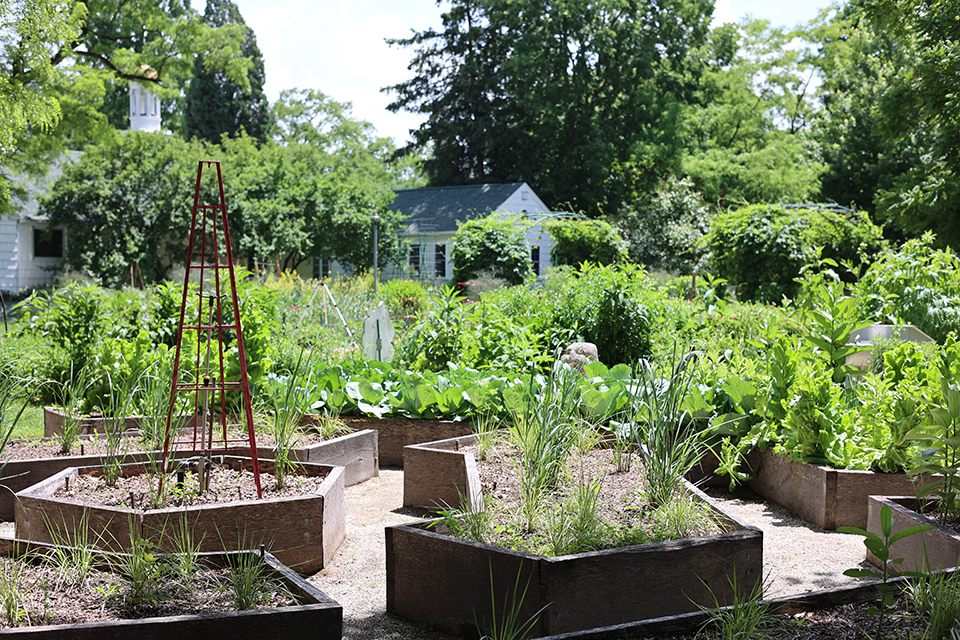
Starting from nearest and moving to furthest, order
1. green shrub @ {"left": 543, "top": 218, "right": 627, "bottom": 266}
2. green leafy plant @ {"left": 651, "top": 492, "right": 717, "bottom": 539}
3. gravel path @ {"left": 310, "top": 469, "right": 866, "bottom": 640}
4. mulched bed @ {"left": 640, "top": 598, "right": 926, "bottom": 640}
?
1. mulched bed @ {"left": 640, "top": 598, "right": 926, "bottom": 640}
2. gravel path @ {"left": 310, "top": 469, "right": 866, "bottom": 640}
3. green leafy plant @ {"left": 651, "top": 492, "right": 717, "bottom": 539}
4. green shrub @ {"left": 543, "top": 218, "right": 627, "bottom": 266}

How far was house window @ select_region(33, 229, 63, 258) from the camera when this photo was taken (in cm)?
2217

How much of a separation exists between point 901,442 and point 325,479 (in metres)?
3.07

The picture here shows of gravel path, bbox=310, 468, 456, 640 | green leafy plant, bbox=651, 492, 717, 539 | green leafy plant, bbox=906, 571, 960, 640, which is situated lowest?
gravel path, bbox=310, 468, 456, 640

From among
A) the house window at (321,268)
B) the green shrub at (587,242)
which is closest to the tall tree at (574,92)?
the house window at (321,268)

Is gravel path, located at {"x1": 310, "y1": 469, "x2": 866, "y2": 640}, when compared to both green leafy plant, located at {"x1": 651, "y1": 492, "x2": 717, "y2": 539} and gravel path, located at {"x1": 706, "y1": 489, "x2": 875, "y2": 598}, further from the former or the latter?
green leafy plant, located at {"x1": 651, "y1": 492, "x2": 717, "y2": 539}

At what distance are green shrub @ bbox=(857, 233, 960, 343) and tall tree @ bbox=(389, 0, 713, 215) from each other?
23756 millimetres

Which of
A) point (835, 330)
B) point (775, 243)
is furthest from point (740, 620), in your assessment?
point (775, 243)

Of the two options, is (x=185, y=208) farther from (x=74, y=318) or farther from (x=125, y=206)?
(x=74, y=318)

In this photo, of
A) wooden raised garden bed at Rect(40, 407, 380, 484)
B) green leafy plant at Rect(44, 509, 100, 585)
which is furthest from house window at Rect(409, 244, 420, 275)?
green leafy plant at Rect(44, 509, 100, 585)

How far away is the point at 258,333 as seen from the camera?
18.7 feet

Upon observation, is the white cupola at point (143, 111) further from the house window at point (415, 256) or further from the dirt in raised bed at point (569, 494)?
the dirt in raised bed at point (569, 494)

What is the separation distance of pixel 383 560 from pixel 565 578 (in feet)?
Result: 4.35

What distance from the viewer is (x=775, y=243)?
1288 cm

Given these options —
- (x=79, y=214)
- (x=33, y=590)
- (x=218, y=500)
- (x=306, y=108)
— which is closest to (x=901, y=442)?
(x=218, y=500)
